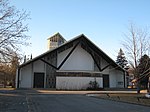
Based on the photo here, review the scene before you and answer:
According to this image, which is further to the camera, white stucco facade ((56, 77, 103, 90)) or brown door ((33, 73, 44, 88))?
brown door ((33, 73, 44, 88))

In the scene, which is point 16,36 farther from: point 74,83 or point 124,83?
point 124,83

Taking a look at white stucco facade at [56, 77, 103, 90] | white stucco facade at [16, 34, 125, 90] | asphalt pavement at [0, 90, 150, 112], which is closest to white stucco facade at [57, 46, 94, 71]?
white stucco facade at [16, 34, 125, 90]

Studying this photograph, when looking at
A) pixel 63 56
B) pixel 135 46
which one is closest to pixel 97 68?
pixel 63 56

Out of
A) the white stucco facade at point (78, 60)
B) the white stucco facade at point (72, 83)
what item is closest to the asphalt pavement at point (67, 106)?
the white stucco facade at point (72, 83)

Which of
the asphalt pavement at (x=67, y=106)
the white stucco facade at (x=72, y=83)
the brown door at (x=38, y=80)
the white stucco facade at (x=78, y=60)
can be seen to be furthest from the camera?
the white stucco facade at (x=78, y=60)

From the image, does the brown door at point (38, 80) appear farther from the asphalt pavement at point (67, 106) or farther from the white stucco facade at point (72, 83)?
the asphalt pavement at point (67, 106)

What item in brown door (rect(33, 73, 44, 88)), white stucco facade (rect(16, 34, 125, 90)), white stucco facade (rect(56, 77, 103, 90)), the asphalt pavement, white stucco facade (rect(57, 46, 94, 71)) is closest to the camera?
the asphalt pavement

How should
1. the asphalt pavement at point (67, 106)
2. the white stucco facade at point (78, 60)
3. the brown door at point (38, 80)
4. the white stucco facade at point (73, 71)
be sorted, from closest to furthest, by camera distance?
the asphalt pavement at point (67, 106) → the white stucco facade at point (73, 71) → the brown door at point (38, 80) → the white stucco facade at point (78, 60)

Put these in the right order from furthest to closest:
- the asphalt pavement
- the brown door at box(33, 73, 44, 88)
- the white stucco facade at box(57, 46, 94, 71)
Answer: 1. the white stucco facade at box(57, 46, 94, 71)
2. the brown door at box(33, 73, 44, 88)
3. the asphalt pavement

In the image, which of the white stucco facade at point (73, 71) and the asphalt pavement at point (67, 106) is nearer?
the asphalt pavement at point (67, 106)

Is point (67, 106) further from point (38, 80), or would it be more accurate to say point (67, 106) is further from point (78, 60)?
point (78, 60)

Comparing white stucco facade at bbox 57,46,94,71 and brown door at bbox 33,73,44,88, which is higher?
white stucco facade at bbox 57,46,94,71

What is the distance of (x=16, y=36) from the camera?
67.9 ft

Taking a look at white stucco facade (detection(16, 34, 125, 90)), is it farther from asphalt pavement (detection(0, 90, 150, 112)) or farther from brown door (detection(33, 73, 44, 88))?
asphalt pavement (detection(0, 90, 150, 112))
